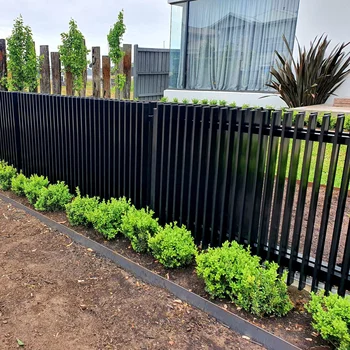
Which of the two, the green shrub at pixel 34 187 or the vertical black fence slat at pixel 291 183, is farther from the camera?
the green shrub at pixel 34 187

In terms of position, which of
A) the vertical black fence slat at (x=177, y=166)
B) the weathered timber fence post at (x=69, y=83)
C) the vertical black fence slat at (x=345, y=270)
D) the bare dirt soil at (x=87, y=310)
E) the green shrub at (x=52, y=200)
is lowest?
the bare dirt soil at (x=87, y=310)

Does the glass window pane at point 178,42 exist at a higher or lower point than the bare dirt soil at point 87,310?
higher

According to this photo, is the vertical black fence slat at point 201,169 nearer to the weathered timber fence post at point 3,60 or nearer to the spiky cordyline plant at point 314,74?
the spiky cordyline plant at point 314,74

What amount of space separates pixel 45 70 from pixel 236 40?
5.58 m

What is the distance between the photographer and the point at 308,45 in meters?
8.38

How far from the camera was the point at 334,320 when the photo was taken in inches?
74.7

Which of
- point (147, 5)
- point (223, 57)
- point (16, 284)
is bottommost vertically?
point (16, 284)

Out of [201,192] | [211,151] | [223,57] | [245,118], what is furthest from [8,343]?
[223,57]

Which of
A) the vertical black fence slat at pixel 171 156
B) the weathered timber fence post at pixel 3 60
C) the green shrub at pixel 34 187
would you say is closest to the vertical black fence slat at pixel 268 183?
the vertical black fence slat at pixel 171 156

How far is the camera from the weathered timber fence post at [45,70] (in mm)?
7168

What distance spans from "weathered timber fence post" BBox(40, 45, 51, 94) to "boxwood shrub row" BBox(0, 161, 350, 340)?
Answer: 4.05m

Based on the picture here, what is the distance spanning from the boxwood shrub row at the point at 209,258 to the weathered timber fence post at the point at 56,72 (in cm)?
400

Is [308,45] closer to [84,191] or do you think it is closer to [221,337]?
[84,191]

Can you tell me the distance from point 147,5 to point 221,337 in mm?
10810
